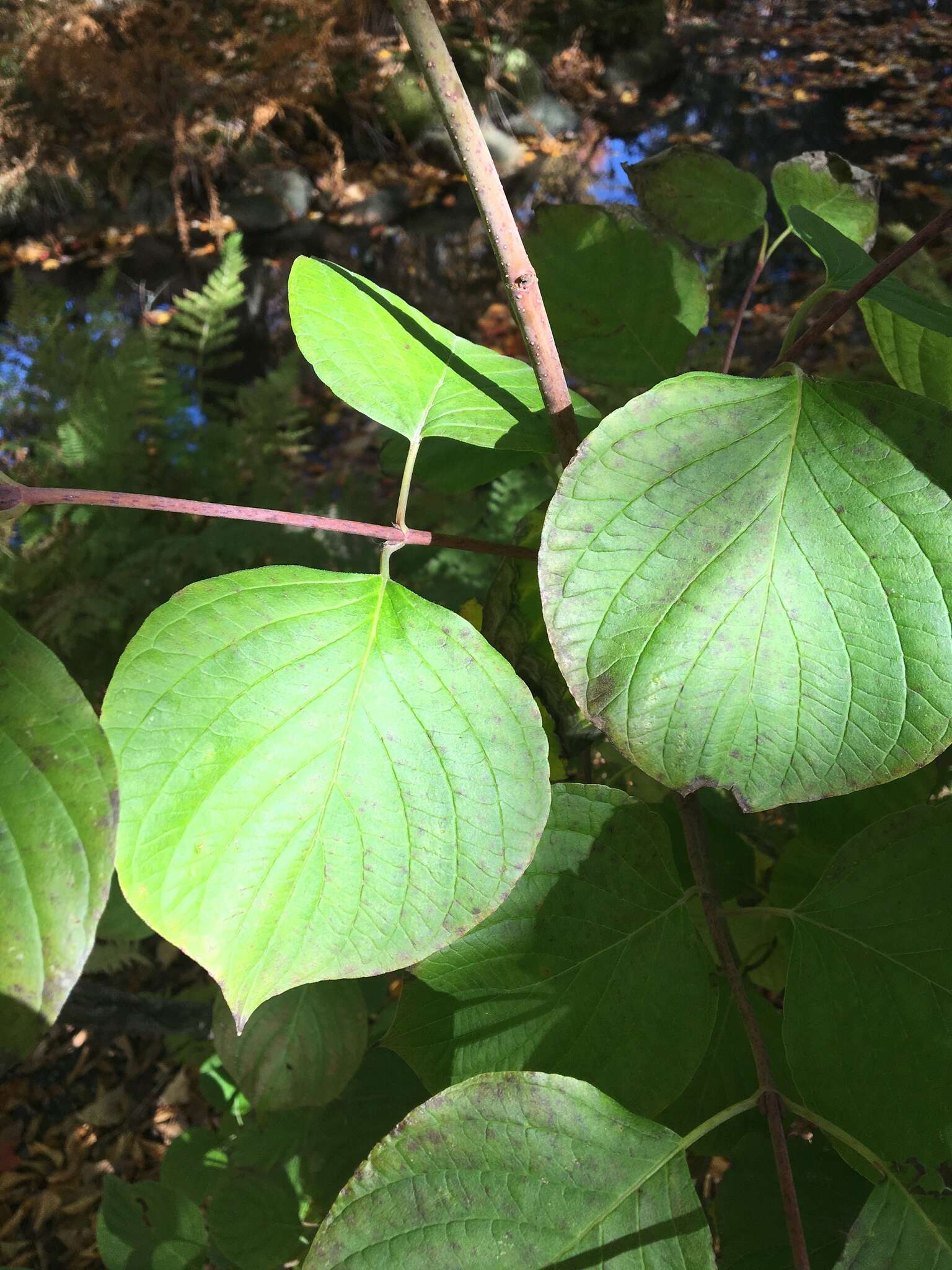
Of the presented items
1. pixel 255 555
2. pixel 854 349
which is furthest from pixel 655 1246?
pixel 854 349

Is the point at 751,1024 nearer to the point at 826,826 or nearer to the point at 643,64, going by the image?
the point at 826,826

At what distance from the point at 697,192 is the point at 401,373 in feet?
1.15

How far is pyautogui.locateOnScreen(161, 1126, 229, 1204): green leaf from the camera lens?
3.87 ft

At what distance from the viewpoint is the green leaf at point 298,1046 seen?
87cm

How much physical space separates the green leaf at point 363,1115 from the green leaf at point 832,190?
3.08 feet

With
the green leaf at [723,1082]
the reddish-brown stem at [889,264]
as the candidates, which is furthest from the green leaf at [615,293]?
the green leaf at [723,1082]

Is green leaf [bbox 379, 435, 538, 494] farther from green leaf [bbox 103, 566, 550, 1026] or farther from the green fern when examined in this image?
the green fern

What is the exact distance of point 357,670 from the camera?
1.57 feet

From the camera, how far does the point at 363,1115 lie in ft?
3.31

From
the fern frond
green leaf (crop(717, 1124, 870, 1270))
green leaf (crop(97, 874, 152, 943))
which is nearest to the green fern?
the fern frond

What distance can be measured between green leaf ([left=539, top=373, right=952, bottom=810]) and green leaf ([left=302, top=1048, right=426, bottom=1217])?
678 mm

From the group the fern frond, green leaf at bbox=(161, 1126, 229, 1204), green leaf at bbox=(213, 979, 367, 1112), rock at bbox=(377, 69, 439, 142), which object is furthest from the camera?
rock at bbox=(377, 69, 439, 142)

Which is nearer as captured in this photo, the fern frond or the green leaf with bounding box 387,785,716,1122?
the green leaf with bounding box 387,785,716,1122

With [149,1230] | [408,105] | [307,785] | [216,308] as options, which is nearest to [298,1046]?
[149,1230]
